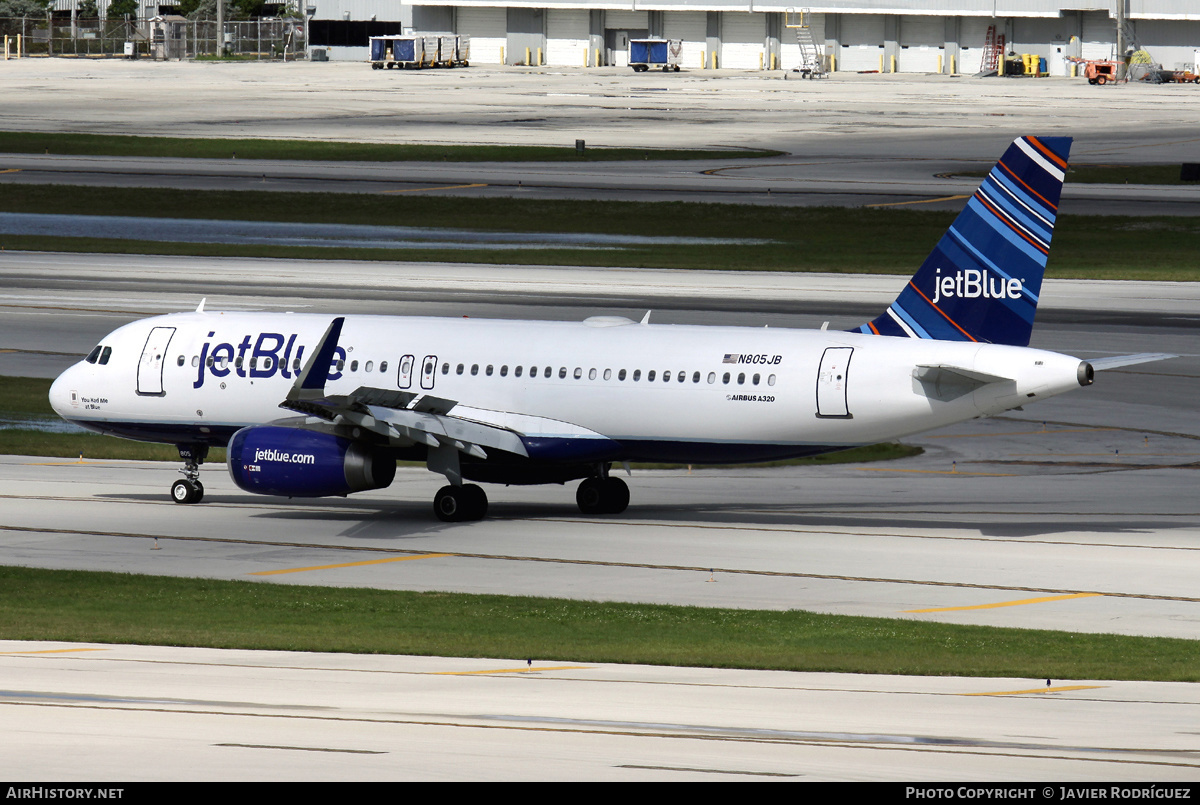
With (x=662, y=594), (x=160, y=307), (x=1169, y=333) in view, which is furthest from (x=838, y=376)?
(x=160, y=307)

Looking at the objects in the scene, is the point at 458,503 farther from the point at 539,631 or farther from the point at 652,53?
the point at 652,53

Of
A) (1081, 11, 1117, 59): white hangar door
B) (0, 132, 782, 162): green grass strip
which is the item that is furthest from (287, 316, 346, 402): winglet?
(1081, 11, 1117, 59): white hangar door

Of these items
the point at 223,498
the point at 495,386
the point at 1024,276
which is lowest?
the point at 223,498

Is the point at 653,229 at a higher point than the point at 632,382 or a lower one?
lower

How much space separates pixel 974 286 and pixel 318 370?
12.7m

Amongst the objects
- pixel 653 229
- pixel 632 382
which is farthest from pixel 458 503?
pixel 653 229

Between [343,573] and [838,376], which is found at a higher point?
[838,376]

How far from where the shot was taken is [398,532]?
35.4 metres

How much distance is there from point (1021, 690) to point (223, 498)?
76.2 feet

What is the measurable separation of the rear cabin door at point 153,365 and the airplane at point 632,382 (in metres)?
1.31

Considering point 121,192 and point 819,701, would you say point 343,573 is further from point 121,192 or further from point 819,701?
point 121,192

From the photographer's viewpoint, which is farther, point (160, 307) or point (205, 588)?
point (160, 307)

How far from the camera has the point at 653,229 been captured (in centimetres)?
8819

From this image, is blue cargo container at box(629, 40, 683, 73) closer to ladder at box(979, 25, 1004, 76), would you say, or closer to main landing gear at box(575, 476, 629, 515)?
ladder at box(979, 25, 1004, 76)
